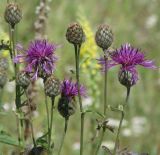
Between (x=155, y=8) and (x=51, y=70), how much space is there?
5.91 meters

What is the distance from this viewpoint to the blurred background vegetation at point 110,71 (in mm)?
5078

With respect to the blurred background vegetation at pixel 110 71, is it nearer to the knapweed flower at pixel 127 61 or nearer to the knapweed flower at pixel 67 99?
the knapweed flower at pixel 67 99

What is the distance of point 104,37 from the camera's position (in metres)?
2.94

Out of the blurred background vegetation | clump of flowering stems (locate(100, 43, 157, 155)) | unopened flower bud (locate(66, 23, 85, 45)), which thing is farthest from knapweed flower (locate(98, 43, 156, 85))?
the blurred background vegetation

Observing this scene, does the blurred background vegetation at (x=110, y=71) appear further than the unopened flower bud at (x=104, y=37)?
Yes

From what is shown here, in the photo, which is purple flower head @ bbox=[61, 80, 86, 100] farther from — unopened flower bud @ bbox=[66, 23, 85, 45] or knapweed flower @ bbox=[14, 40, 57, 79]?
unopened flower bud @ bbox=[66, 23, 85, 45]

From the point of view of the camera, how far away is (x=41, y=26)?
14.1ft

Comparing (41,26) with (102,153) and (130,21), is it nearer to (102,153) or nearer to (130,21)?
(102,153)

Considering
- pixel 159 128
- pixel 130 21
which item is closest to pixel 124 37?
pixel 130 21

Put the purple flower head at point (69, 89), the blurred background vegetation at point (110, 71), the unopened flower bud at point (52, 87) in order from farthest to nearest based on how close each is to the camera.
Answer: the blurred background vegetation at point (110, 71) < the purple flower head at point (69, 89) < the unopened flower bud at point (52, 87)

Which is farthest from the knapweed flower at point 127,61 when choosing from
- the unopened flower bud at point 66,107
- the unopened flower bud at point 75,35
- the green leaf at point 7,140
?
the green leaf at point 7,140

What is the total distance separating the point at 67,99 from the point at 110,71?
3939 millimetres

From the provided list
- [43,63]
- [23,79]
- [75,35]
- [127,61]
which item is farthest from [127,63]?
[23,79]

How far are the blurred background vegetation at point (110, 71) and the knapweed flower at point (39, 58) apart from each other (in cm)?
136
